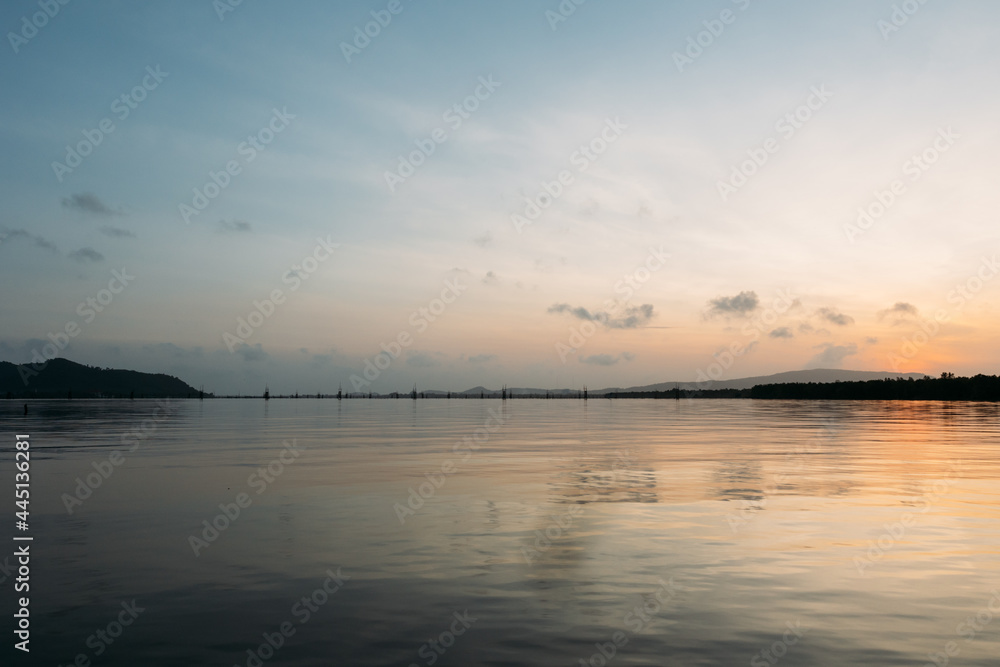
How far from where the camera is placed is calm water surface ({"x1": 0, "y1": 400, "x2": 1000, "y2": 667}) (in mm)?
10258

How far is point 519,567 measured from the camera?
47.9 feet

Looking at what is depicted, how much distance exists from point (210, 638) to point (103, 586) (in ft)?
13.7

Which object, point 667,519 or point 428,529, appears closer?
point 428,529

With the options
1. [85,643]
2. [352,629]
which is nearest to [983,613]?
[352,629]

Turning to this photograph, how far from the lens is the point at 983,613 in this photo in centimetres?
1175

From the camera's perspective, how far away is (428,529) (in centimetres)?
1844

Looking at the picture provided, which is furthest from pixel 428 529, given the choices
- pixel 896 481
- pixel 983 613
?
Result: pixel 896 481

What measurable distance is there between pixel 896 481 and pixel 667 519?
13.6 meters

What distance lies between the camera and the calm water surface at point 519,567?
33.7ft

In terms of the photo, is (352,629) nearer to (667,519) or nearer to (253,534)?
(253,534)

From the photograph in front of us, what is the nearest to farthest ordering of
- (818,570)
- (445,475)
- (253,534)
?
(818,570), (253,534), (445,475)

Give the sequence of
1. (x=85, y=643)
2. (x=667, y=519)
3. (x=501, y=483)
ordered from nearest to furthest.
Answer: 1. (x=85, y=643)
2. (x=667, y=519)
3. (x=501, y=483)

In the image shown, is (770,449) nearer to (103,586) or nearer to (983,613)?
(983,613)

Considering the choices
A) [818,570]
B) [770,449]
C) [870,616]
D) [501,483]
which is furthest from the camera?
[770,449]
